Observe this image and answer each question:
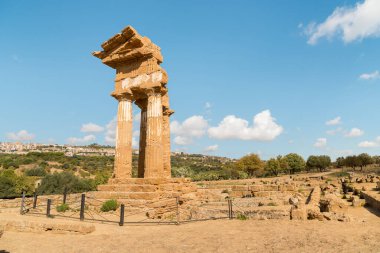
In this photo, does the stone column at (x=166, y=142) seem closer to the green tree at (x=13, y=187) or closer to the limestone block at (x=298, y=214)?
the limestone block at (x=298, y=214)

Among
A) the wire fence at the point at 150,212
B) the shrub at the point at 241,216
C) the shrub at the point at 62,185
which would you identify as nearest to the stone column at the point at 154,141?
the wire fence at the point at 150,212

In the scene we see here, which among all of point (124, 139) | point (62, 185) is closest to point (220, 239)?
point (124, 139)

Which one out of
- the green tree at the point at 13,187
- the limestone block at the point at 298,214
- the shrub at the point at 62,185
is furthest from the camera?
the green tree at the point at 13,187

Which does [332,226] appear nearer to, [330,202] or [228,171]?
[330,202]

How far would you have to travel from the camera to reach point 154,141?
1530cm

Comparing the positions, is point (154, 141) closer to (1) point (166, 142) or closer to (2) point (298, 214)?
(1) point (166, 142)

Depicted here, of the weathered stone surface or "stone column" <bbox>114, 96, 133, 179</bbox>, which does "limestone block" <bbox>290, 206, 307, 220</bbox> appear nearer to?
the weathered stone surface

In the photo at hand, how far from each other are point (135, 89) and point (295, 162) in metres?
67.1

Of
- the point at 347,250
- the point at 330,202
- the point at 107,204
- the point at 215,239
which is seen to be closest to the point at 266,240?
the point at 215,239

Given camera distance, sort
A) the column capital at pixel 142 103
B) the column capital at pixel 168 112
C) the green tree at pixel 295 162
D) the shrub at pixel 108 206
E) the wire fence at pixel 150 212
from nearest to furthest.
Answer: the wire fence at pixel 150 212
the shrub at pixel 108 206
the column capital at pixel 142 103
the column capital at pixel 168 112
the green tree at pixel 295 162

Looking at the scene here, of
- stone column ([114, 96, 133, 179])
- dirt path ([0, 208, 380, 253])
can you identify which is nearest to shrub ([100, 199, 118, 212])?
dirt path ([0, 208, 380, 253])

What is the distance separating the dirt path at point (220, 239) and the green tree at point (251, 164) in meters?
62.8

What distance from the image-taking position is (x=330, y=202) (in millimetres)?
11461

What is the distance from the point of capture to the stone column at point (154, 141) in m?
14.9
